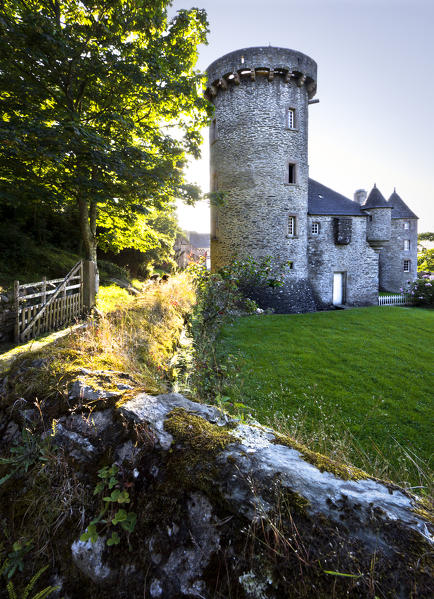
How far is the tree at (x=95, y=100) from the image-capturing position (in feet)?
20.5

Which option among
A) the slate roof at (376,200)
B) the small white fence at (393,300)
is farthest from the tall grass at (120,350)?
the slate roof at (376,200)

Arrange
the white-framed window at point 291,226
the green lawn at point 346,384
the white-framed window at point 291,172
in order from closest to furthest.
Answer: the green lawn at point 346,384
the white-framed window at point 291,172
the white-framed window at point 291,226

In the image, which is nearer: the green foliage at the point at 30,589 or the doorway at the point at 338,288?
the green foliage at the point at 30,589

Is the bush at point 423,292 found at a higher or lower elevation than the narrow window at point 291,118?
lower

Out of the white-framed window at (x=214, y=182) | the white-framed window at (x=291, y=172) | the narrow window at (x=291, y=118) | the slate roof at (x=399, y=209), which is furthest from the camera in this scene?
the slate roof at (x=399, y=209)

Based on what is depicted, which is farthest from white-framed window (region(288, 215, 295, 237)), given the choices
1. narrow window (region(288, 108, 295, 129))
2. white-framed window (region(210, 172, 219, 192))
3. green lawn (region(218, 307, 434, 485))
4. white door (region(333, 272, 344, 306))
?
green lawn (region(218, 307, 434, 485))

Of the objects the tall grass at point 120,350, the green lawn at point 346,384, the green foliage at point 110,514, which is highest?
the tall grass at point 120,350

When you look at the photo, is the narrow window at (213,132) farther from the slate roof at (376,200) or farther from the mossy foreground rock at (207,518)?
the mossy foreground rock at (207,518)

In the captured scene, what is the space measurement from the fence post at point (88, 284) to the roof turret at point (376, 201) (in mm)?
21485

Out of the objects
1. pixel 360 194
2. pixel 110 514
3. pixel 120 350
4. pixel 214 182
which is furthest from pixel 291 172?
pixel 360 194

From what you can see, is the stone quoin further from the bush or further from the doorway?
the bush

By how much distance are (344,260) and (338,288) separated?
7.17 ft

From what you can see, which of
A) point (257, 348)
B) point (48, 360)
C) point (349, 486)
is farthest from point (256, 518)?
point (257, 348)

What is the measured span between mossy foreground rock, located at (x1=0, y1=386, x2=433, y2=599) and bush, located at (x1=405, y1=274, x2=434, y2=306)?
76.8 ft
